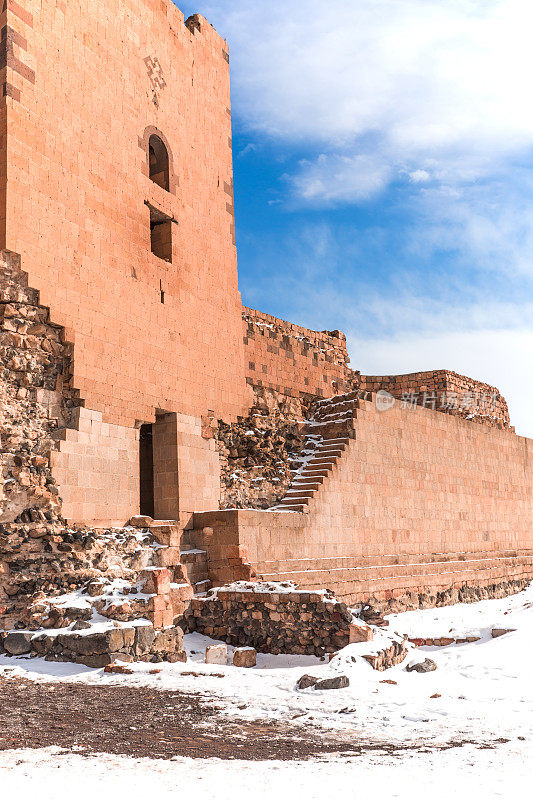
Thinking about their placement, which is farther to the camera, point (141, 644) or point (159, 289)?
point (159, 289)

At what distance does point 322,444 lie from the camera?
16.4 metres

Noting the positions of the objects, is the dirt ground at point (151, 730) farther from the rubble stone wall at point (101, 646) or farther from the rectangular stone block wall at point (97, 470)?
the rectangular stone block wall at point (97, 470)

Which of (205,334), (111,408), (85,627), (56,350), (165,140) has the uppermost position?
(165,140)

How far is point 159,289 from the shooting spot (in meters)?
13.7

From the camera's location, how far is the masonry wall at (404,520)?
43.8ft

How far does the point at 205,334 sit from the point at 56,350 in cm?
398

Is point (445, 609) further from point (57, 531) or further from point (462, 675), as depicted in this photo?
point (57, 531)

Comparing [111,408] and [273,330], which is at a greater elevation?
[273,330]

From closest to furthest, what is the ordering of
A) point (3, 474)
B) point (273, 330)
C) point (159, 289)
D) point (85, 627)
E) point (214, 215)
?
point (85, 627) < point (3, 474) < point (159, 289) < point (214, 215) < point (273, 330)

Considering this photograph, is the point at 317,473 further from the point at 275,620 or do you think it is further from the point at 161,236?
the point at 161,236

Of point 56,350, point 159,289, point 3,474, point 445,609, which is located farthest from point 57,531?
point 445,609

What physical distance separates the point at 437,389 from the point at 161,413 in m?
14.6

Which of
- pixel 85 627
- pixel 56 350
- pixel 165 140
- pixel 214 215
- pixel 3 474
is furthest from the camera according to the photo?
pixel 214 215

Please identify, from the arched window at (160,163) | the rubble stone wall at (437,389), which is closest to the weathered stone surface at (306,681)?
the arched window at (160,163)
